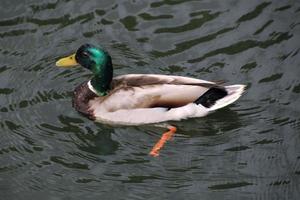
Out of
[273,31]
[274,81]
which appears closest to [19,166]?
[274,81]

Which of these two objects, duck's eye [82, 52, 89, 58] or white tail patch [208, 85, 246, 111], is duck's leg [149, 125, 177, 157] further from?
duck's eye [82, 52, 89, 58]

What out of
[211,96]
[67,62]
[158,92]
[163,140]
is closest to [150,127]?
[163,140]

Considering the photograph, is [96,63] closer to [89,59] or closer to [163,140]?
[89,59]

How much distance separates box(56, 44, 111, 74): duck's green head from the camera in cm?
852

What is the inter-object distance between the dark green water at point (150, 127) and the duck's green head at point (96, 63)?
1.57 feet

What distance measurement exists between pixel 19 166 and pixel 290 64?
367 cm

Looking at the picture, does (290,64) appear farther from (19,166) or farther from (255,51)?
(19,166)

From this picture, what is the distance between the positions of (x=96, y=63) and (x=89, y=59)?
10 cm

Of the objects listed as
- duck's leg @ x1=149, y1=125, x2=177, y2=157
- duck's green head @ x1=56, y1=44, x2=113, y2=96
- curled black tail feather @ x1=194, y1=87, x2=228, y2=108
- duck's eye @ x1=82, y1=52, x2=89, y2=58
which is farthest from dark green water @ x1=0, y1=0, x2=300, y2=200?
duck's eye @ x1=82, y1=52, x2=89, y2=58

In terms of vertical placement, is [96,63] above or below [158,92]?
above

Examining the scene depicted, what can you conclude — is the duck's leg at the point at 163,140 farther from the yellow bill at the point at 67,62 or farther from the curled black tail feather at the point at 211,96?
the yellow bill at the point at 67,62

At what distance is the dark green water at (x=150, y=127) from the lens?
300 inches

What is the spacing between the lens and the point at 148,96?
830 cm

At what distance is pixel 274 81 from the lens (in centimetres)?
881
